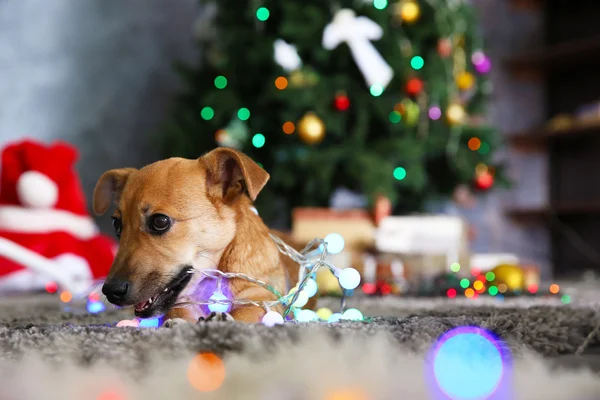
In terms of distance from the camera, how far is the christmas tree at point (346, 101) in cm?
296

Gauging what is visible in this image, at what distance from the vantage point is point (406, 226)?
3.07 meters

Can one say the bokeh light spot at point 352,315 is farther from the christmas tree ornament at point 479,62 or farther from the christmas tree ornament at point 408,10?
the christmas tree ornament at point 479,62

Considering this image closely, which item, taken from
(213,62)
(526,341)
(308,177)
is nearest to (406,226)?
(308,177)

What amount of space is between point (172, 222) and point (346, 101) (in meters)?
1.97

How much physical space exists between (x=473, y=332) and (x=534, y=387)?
1.09ft

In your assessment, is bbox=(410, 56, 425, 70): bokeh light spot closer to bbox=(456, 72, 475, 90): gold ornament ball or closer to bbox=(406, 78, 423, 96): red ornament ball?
bbox=(406, 78, 423, 96): red ornament ball

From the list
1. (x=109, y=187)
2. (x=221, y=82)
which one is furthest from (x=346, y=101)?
(x=109, y=187)

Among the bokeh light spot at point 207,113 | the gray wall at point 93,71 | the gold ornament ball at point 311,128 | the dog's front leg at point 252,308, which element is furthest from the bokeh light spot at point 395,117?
the dog's front leg at point 252,308

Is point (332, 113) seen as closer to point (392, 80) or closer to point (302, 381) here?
point (392, 80)

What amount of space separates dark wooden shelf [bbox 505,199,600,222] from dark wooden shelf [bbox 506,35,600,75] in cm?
108

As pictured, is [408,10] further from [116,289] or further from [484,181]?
[116,289]

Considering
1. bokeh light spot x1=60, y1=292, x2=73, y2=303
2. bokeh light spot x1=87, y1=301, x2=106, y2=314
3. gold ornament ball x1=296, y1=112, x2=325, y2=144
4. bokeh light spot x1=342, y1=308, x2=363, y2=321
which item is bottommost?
bokeh light spot x1=342, y1=308, x2=363, y2=321

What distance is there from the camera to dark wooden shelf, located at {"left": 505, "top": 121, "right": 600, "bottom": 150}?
4189 mm

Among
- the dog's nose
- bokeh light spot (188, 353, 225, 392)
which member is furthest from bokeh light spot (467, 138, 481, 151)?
bokeh light spot (188, 353, 225, 392)
